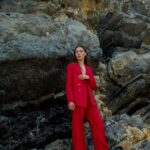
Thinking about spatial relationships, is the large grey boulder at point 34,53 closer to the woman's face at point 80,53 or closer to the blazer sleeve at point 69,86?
the woman's face at point 80,53

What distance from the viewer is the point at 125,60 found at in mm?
17672

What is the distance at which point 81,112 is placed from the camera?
42.9 ft

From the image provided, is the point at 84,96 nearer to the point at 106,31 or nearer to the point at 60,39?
the point at 60,39

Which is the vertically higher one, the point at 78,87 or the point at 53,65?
the point at 78,87

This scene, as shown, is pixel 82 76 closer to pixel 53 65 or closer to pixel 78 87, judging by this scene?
pixel 78 87

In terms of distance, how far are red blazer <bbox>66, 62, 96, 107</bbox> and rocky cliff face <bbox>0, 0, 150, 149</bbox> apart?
1.85 metres

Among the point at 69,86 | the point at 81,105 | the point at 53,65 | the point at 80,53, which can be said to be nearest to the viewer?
the point at 81,105

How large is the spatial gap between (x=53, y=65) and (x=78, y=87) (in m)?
2.28

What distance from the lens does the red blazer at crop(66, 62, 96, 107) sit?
1309cm

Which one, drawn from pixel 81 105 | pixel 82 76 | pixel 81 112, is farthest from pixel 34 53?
pixel 81 112

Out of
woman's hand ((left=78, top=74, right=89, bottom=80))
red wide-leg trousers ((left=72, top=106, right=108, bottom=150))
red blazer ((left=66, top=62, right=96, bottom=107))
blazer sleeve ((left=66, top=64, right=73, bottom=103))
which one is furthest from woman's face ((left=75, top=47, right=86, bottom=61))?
red wide-leg trousers ((left=72, top=106, right=108, bottom=150))

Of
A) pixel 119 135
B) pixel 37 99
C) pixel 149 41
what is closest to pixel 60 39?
pixel 37 99

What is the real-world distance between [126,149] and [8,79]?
520 centimetres

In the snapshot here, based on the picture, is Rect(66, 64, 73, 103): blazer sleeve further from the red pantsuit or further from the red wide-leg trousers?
A: the red wide-leg trousers
